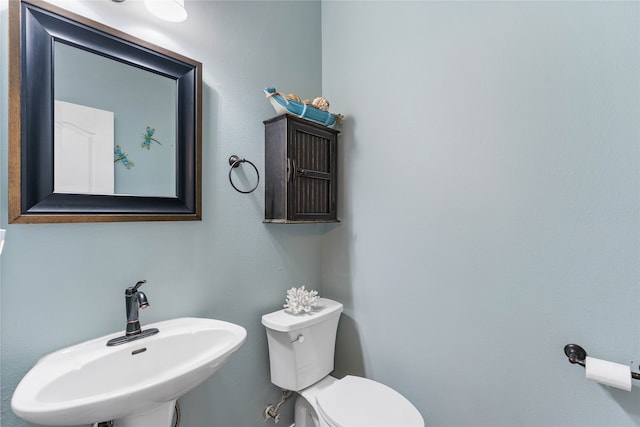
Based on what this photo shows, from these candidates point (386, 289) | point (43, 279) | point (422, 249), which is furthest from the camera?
point (386, 289)

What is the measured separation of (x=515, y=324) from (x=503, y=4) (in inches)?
50.8

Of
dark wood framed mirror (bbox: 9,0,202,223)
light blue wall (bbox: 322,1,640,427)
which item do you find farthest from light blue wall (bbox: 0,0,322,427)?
light blue wall (bbox: 322,1,640,427)

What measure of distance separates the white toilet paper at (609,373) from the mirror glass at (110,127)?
1580mm

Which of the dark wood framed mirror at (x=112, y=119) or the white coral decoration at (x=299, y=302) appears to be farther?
the white coral decoration at (x=299, y=302)

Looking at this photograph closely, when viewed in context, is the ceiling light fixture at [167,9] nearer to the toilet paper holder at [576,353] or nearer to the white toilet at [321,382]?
the white toilet at [321,382]

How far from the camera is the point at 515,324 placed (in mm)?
1115

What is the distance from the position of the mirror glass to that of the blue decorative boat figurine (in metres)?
0.42

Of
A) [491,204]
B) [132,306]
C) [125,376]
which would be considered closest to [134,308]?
[132,306]

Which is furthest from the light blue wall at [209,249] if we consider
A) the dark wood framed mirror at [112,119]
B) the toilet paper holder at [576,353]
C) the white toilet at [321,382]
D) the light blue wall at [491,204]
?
the toilet paper holder at [576,353]

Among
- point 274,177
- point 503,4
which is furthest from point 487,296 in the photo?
point 503,4

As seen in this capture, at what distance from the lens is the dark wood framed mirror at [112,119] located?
79 cm

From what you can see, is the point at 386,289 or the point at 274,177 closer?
the point at 274,177

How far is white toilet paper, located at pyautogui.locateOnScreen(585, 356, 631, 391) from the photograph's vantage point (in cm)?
87

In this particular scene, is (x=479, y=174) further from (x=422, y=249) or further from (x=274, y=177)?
(x=274, y=177)
